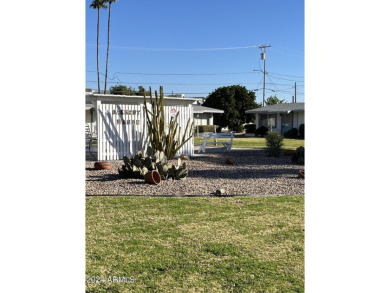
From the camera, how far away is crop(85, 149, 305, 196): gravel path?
698cm

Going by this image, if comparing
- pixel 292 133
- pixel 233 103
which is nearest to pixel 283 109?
pixel 292 133

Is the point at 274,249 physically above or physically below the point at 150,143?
below

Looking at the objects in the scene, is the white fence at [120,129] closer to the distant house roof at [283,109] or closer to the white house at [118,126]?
the white house at [118,126]

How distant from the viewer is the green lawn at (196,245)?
332cm

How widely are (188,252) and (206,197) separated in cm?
258

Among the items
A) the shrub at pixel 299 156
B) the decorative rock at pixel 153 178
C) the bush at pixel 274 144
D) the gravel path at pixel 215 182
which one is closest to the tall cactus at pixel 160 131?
the gravel path at pixel 215 182

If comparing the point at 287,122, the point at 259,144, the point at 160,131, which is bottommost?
the point at 259,144

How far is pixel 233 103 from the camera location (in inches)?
1446

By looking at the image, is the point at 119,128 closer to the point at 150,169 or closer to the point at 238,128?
the point at 150,169

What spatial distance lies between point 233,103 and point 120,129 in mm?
25693
